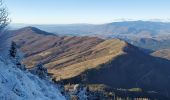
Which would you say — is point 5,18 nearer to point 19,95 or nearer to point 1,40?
point 1,40

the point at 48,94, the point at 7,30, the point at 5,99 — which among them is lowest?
the point at 48,94

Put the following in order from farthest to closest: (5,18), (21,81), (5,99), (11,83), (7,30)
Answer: (7,30), (5,18), (21,81), (11,83), (5,99)

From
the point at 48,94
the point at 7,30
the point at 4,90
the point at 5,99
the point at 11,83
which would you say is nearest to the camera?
the point at 5,99

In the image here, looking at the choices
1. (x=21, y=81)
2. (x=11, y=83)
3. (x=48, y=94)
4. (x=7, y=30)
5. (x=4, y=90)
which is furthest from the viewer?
(x=7, y=30)

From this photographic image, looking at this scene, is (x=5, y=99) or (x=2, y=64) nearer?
(x=5, y=99)

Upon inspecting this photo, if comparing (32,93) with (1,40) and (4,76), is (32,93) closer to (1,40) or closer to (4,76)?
(4,76)

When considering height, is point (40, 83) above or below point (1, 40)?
below

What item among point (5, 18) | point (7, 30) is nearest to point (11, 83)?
point (5, 18)

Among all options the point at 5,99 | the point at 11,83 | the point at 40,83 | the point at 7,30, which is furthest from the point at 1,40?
the point at 5,99

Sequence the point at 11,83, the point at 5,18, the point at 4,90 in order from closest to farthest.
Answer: the point at 4,90, the point at 11,83, the point at 5,18
